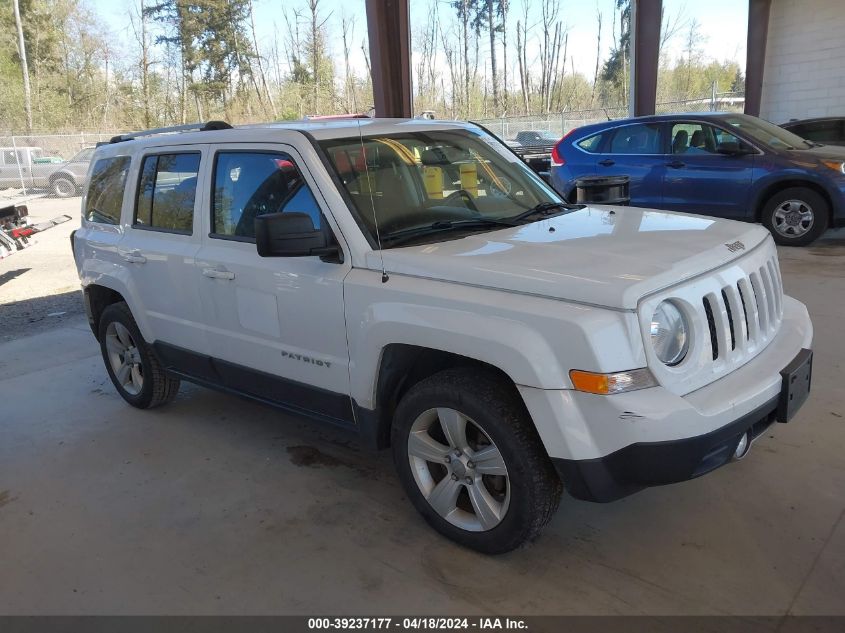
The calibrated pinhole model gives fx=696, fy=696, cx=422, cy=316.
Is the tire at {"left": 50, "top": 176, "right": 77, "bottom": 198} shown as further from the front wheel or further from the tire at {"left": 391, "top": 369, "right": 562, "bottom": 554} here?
the tire at {"left": 391, "top": 369, "right": 562, "bottom": 554}

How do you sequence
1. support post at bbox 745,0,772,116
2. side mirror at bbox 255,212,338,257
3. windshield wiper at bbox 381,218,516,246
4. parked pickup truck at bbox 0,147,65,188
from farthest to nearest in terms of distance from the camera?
parked pickup truck at bbox 0,147,65,188 < support post at bbox 745,0,772,116 < windshield wiper at bbox 381,218,516,246 < side mirror at bbox 255,212,338,257

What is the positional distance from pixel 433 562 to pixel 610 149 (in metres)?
8.08

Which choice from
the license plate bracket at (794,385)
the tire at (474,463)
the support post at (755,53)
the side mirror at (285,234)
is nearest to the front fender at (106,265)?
the side mirror at (285,234)

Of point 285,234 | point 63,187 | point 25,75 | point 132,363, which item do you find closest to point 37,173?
point 63,187

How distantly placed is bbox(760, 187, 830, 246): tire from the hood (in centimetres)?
611

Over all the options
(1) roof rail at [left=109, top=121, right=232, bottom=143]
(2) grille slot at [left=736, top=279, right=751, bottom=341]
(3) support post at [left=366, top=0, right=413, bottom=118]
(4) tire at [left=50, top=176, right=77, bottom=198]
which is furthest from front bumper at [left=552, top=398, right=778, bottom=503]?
(4) tire at [left=50, top=176, right=77, bottom=198]

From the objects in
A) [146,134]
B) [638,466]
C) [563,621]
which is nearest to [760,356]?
[638,466]

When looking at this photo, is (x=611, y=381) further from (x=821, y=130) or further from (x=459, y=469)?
(x=821, y=130)

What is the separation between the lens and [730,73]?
30984 millimetres

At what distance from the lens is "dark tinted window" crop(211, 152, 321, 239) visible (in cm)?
346

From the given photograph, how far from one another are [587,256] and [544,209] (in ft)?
3.47

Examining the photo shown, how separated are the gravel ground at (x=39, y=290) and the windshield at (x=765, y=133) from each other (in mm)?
8474

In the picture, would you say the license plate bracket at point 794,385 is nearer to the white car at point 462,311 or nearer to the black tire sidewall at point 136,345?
the white car at point 462,311

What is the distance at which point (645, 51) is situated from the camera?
14812 millimetres
